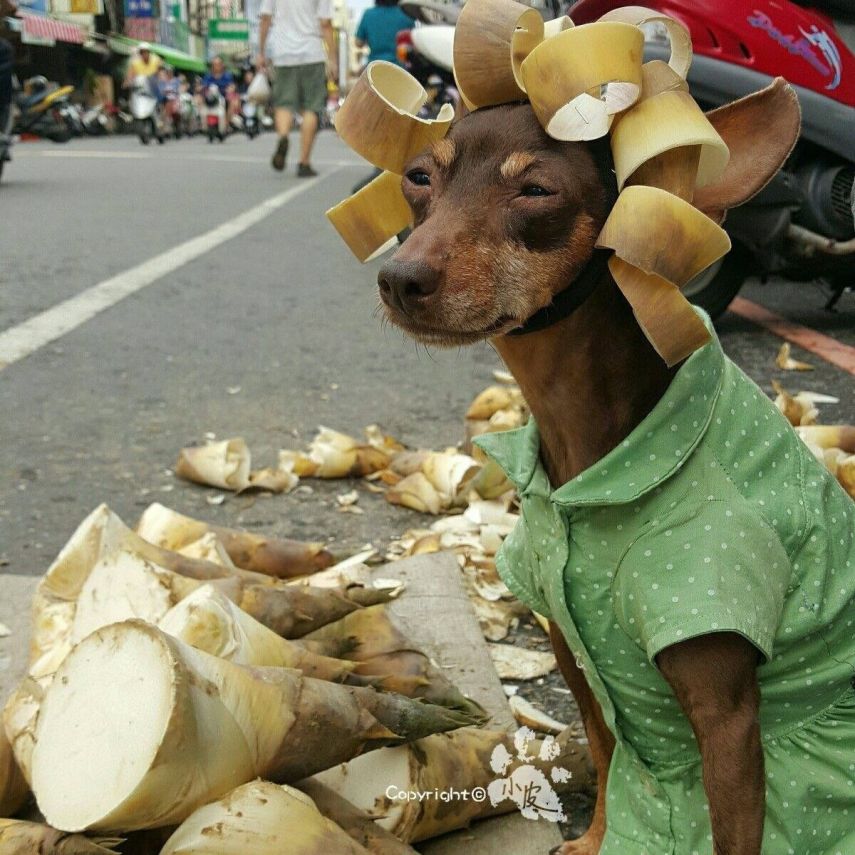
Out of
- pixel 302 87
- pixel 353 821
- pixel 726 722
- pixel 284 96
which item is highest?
pixel 726 722

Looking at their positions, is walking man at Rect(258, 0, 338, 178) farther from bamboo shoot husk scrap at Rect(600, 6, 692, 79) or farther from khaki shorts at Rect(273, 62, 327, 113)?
bamboo shoot husk scrap at Rect(600, 6, 692, 79)

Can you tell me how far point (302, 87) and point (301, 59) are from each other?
0.30 metres

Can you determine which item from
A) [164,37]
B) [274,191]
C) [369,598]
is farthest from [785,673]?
[164,37]

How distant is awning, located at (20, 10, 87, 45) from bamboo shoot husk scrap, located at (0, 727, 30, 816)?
91.5 ft

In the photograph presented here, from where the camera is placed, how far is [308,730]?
167 cm

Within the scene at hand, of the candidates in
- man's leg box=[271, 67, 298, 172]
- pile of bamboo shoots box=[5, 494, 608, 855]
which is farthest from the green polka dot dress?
man's leg box=[271, 67, 298, 172]

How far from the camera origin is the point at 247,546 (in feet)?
8.78

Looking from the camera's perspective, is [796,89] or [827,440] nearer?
[827,440]

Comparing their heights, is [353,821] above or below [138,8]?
above

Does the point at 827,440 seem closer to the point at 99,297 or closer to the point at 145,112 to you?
the point at 99,297

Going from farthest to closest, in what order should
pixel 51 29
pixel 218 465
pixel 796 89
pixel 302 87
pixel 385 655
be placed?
pixel 51 29 < pixel 302 87 < pixel 796 89 < pixel 218 465 < pixel 385 655

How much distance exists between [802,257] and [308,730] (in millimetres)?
3733

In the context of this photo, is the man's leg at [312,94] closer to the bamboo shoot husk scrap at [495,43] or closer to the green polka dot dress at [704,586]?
the bamboo shoot husk scrap at [495,43]

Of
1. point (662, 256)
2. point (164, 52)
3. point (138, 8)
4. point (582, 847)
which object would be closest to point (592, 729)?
point (582, 847)
